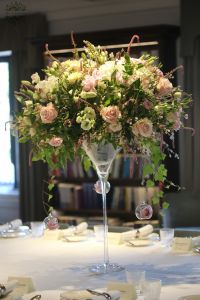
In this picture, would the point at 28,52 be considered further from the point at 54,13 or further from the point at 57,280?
the point at 57,280

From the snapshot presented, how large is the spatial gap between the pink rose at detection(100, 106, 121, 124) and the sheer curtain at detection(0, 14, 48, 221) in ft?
13.6

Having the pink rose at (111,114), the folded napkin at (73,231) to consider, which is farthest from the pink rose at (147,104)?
the folded napkin at (73,231)

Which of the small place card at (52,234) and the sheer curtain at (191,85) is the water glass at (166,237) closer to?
the small place card at (52,234)

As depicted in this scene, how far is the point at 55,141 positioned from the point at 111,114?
0.29 metres

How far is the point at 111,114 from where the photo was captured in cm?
250

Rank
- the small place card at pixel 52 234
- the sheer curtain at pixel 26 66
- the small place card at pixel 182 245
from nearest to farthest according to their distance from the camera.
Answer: the small place card at pixel 182 245
the small place card at pixel 52 234
the sheer curtain at pixel 26 66

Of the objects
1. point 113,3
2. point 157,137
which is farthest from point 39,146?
point 113,3

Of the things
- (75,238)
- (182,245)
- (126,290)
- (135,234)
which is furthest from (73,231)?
(126,290)

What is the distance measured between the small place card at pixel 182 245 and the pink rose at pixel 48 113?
Answer: 873 mm

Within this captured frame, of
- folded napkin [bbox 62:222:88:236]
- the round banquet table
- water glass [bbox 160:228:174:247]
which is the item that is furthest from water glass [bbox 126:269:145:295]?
folded napkin [bbox 62:222:88:236]

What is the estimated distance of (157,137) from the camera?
107 inches

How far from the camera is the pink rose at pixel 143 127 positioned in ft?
8.27

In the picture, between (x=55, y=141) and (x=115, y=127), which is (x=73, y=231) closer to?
(x=55, y=141)

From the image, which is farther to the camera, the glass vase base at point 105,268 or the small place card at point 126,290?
the glass vase base at point 105,268
